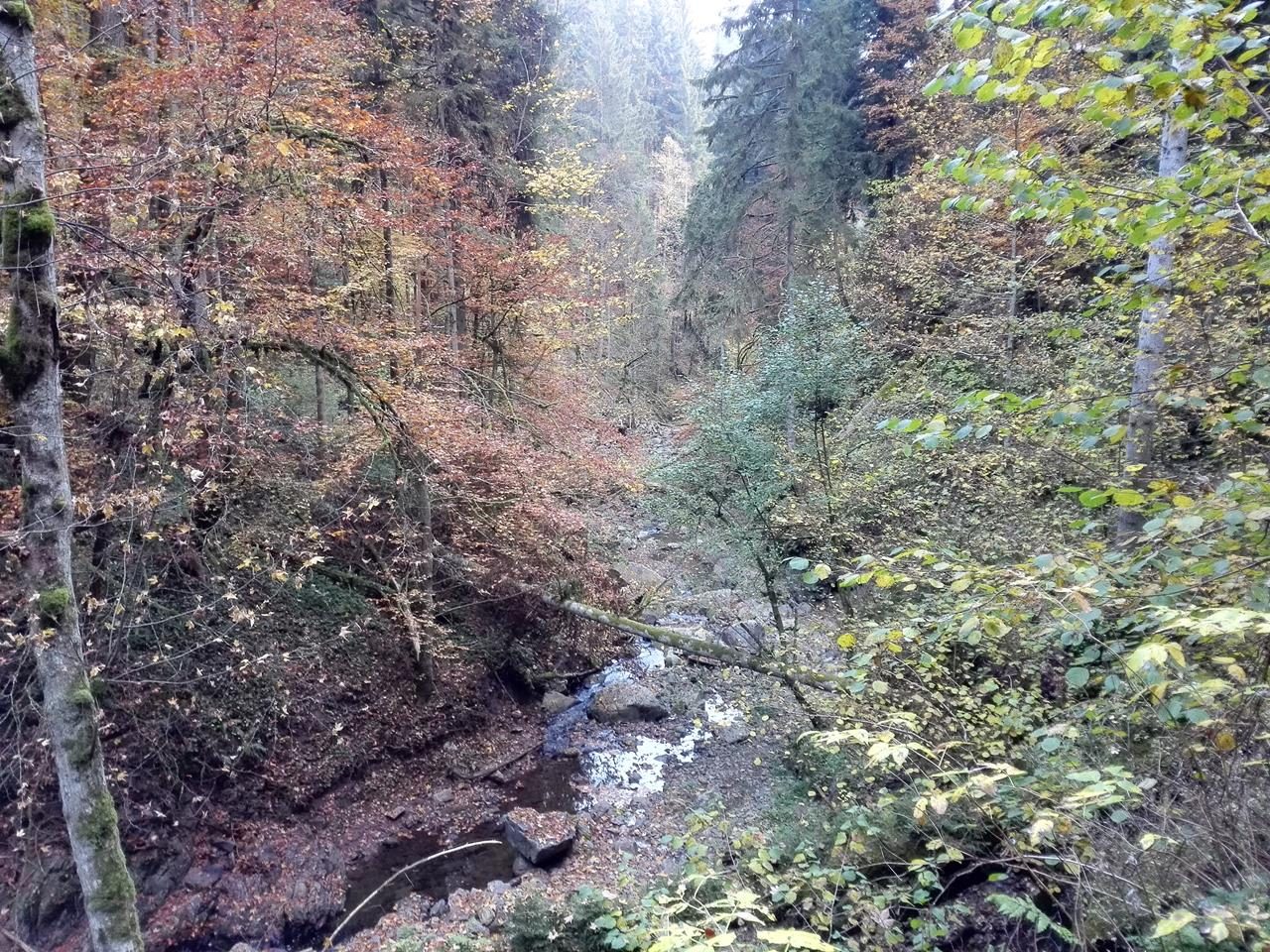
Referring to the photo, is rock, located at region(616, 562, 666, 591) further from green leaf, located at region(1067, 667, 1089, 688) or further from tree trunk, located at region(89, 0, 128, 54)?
green leaf, located at region(1067, 667, 1089, 688)

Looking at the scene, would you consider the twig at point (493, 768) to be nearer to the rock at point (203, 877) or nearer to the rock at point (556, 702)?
the rock at point (556, 702)

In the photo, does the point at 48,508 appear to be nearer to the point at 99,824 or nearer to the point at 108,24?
the point at 99,824

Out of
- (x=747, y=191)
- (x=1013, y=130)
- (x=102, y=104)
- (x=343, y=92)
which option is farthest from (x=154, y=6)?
(x=747, y=191)

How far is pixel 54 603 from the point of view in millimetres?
4508

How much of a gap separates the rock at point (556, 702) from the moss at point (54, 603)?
8053 mm

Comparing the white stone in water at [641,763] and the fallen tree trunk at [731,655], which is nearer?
the fallen tree trunk at [731,655]

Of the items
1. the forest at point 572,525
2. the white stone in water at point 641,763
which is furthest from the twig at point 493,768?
the white stone in water at point 641,763

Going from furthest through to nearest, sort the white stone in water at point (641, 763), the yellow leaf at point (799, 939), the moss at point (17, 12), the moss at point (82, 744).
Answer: the white stone in water at point (641, 763) < the moss at point (82, 744) < the moss at point (17, 12) < the yellow leaf at point (799, 939)

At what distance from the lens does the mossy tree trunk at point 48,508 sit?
439 centimetres

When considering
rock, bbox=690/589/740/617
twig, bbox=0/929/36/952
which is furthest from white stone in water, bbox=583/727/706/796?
twig, bbox=0/929/36/952

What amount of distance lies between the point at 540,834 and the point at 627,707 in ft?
10.8

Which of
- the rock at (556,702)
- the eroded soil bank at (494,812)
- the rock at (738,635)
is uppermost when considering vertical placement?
the rock at (738,635)

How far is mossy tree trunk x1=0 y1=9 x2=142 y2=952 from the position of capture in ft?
14.4

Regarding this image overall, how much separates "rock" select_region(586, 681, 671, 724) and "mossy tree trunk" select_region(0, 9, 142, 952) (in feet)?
23.9
